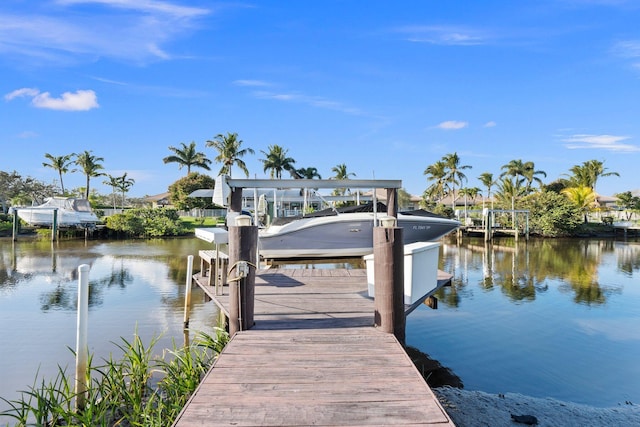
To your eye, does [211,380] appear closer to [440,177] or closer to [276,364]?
[276,364]

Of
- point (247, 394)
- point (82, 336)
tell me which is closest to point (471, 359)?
point (247, 394)

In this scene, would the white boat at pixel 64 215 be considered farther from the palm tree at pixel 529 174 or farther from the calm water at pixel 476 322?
the palm tree at pixel 529 174

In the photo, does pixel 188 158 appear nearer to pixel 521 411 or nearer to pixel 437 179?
pixel 437 179

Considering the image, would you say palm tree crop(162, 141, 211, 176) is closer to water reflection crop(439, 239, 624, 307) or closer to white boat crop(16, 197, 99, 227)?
white boat crop(16, 197, 99, 227)

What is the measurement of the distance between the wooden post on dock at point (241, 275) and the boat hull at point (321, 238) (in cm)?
647

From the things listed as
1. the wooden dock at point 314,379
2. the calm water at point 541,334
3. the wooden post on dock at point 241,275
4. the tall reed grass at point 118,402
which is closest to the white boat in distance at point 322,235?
the calm water at point 541,334

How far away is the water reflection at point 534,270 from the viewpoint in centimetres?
1155

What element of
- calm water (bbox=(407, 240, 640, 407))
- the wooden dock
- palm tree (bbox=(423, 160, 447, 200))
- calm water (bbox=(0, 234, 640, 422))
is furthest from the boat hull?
palm tree (bbox=(423, 160, 447, 200))

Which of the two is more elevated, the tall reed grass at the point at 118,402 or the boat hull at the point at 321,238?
the boat hull at the point at 321,238

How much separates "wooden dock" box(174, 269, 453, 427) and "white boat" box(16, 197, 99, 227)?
29.9m

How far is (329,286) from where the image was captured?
23.5 ft

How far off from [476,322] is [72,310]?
28.2 feet

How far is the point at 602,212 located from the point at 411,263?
4686 centimetres

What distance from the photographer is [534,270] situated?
15.8m
